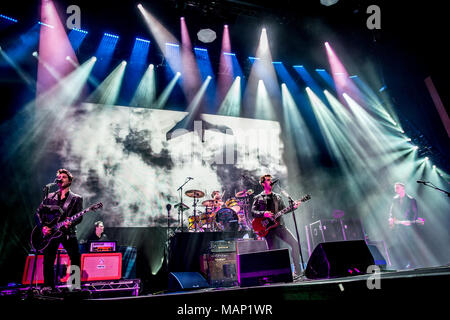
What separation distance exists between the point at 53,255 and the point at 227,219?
3.81 metres

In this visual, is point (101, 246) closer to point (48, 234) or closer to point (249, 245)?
point (48, 234)

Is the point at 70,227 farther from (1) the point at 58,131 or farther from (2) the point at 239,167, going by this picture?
(2) the point at 239,167

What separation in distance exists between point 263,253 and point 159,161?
5401 mm

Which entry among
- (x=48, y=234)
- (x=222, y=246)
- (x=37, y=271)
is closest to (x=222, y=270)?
(x=222, y=246)

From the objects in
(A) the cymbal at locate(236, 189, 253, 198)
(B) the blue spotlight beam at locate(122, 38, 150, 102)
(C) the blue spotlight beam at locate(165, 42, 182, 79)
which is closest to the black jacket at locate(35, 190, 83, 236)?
(A) the cymbal at locate(236, 189, 253, 198)

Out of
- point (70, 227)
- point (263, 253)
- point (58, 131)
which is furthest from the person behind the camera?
point (58, 131)

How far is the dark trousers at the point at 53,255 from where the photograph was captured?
382cm

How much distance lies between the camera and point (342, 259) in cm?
285

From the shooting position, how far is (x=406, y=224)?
6414mm

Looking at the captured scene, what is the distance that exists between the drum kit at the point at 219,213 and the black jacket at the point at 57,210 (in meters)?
3.00
